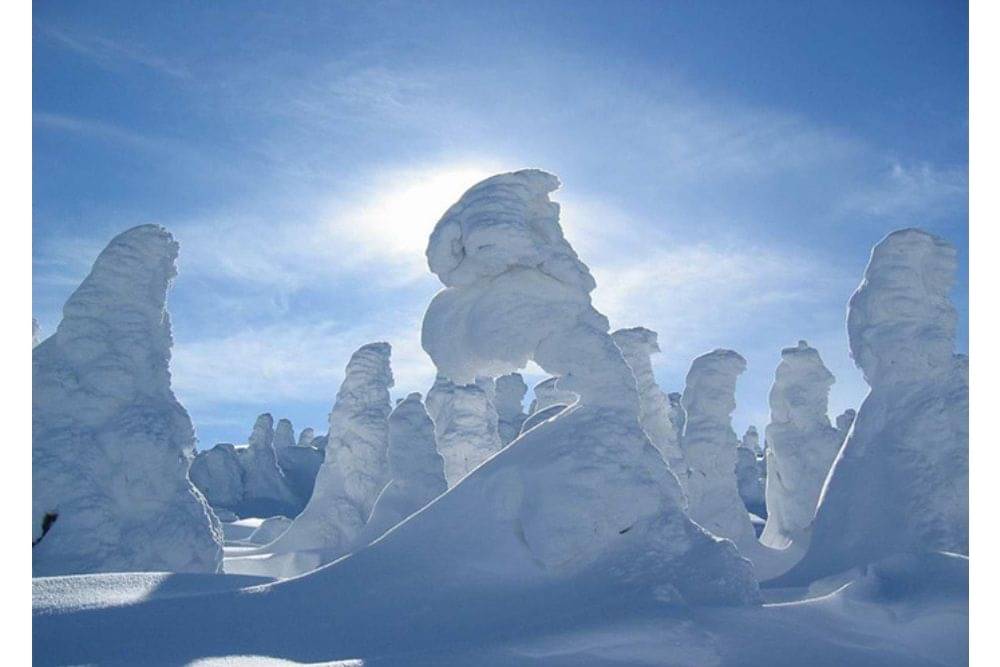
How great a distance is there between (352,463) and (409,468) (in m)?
3.60

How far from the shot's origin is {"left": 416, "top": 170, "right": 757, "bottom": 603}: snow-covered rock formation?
400 inches

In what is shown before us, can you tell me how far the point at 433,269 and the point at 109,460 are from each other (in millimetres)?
8043

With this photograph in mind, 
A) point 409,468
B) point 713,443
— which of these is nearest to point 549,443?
point 409,468

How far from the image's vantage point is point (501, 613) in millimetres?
8961

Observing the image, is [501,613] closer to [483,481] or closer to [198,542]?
[483,481]

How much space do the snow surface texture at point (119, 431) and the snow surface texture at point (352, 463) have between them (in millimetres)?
11547

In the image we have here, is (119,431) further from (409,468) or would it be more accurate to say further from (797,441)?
(797,441)

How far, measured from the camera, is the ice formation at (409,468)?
83.9 ft

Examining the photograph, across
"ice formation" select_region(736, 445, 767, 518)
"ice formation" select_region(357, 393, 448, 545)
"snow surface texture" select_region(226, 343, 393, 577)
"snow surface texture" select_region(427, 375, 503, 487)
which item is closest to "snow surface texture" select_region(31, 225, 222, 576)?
"ice formation" select_region(357, 393, 448, 545)

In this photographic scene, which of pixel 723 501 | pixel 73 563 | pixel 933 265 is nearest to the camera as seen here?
pixel 73 563

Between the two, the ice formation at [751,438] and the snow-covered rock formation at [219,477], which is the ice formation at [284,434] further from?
the ice formation at [751,438]

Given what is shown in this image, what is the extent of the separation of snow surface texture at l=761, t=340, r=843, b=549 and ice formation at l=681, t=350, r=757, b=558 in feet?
3.92
